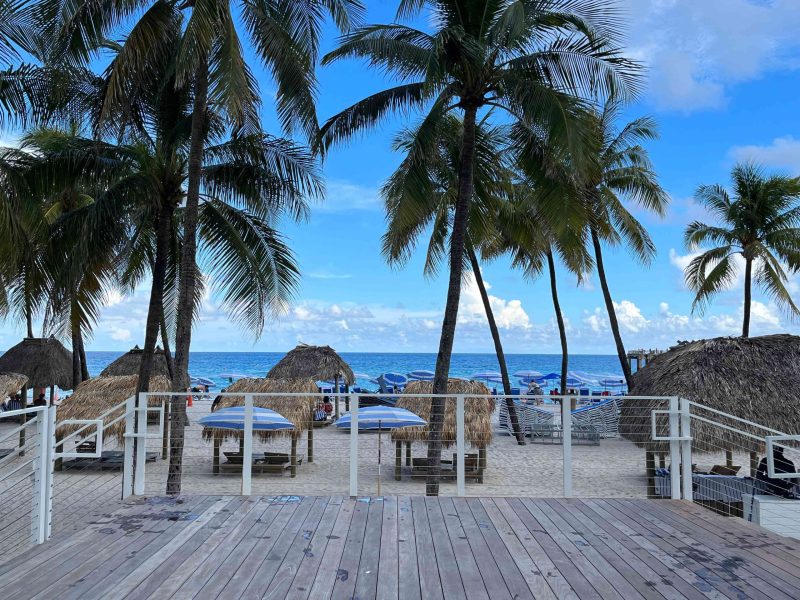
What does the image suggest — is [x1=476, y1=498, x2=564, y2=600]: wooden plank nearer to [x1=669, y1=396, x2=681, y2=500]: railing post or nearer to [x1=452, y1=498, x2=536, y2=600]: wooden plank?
[x1=452, y1=498, x2=536, y2=600]: wooden plank

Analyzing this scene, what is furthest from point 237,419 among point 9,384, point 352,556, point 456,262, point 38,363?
point 38,363

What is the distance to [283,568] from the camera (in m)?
4.14

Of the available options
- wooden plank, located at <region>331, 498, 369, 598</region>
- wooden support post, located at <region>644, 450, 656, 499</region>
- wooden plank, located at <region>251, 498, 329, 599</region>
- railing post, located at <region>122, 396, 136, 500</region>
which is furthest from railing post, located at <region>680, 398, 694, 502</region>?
railing post, located at <region>122, 396, 136, 500</region>

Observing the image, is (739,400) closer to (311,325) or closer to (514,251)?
(514,251)

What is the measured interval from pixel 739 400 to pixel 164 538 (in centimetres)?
1128

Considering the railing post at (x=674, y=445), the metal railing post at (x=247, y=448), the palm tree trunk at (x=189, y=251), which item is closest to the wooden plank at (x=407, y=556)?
the metal railing post at (x=247, y=448)

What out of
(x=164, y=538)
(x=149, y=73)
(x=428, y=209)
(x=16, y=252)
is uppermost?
(x=149, y=73)

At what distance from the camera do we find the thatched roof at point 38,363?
66.4 feet

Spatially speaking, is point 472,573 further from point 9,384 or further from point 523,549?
point 9,384

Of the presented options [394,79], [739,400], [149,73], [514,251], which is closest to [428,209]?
[394,79]

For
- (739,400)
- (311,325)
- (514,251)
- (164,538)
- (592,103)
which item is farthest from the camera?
(311,325)

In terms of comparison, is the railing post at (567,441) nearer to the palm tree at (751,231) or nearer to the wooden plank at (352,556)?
the wooden plank at (352,556)

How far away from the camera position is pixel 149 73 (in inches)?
380

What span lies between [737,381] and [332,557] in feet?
36.0
